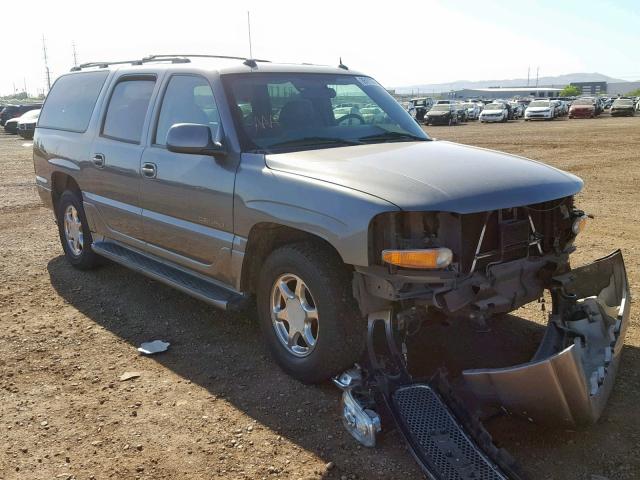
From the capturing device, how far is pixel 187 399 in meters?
3.78

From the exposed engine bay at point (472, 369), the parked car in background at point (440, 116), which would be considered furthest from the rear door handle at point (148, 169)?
the parked car in background at point (440, 116)

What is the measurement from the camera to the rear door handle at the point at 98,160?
539cm

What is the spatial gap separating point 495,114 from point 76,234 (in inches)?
1600

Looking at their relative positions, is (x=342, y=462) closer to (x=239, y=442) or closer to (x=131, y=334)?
(x=239, y=442)

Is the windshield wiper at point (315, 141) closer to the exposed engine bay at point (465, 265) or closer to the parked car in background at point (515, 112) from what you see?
the exposed engine bay at point (465, 265)

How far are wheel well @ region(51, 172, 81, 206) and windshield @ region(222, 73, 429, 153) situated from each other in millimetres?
2661

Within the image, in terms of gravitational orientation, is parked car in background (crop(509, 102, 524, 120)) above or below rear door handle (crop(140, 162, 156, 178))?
below

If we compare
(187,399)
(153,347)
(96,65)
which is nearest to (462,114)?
(96,65)

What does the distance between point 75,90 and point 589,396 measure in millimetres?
5457

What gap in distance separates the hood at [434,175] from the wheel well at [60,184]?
10.3 feet

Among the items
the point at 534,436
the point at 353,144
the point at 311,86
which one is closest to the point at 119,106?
the point at 311,86

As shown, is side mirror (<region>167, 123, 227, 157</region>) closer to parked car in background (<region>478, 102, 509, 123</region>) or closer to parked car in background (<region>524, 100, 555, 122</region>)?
parked car in background (<region>478, 102, 509, 123</region>)

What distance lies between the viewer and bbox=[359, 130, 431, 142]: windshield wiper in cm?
445

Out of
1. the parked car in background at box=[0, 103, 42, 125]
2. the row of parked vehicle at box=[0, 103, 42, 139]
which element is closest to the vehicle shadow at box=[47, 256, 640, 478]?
the row of parked vehicle at box=[0, 103, 42, 139]
